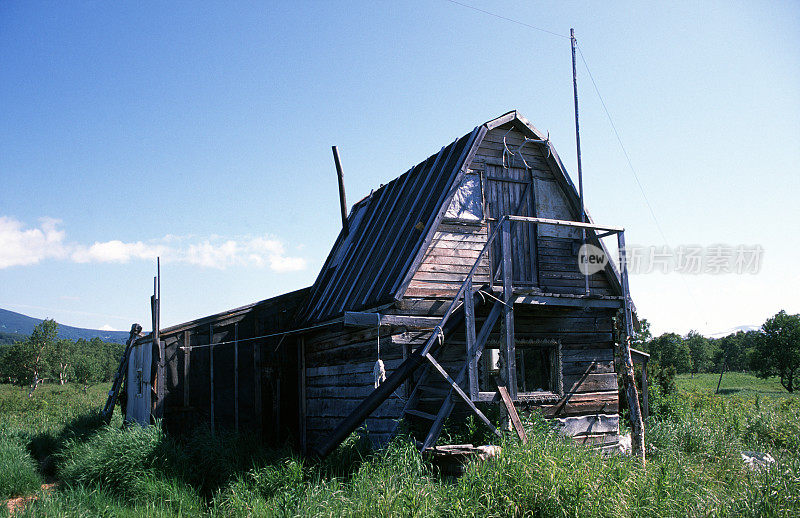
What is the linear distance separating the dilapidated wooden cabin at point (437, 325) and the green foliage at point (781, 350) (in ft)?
133

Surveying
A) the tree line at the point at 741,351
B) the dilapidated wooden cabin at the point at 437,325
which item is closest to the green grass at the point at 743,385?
the tree line at the point at 741,351

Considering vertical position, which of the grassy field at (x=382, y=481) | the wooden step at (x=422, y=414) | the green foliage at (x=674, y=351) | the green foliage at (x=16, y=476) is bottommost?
the green foliage at (x=674, y=351)

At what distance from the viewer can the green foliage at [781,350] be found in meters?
43.1

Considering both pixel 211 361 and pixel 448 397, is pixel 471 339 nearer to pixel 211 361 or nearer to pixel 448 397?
pixel 448 397

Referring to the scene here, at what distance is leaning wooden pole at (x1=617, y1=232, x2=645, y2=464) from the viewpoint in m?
9.41

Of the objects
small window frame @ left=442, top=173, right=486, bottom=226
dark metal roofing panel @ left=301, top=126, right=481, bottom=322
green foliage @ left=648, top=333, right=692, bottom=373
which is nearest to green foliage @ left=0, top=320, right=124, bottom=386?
dark metal roofing panel @ left=301, top=126, right=481, bottom=322

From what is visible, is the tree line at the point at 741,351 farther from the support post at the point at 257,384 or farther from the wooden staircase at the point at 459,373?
the support post at the point at 257,384

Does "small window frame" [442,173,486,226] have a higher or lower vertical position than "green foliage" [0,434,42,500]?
higher

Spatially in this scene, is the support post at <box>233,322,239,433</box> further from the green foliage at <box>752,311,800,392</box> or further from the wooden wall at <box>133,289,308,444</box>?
the green foliage at <box>752,311,800,392</box>

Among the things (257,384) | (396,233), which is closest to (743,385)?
(396,233)

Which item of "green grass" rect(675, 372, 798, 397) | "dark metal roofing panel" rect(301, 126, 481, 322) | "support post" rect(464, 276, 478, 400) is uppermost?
"dark metal roofing panel" rect(301, 126, 481, 322)

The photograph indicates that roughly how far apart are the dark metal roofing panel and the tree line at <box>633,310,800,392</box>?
884 cm

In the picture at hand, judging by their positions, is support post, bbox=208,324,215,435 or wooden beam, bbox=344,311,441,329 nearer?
wooden beam, bbox=344,311,441,329

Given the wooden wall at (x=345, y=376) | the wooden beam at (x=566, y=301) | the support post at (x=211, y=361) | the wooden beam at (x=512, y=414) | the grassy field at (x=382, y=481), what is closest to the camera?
the grassy field at (x=382, y=481)
